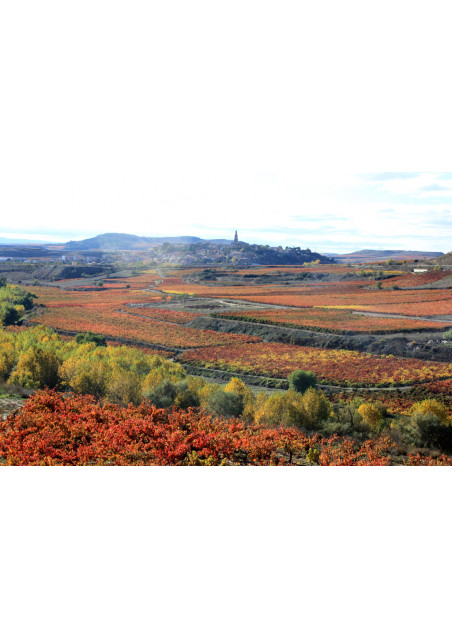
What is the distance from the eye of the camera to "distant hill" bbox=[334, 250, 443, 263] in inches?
205

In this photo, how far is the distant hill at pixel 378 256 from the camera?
17.1ft

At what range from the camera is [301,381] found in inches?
177

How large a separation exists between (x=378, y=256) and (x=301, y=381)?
1.89 meters

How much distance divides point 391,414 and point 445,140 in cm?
274

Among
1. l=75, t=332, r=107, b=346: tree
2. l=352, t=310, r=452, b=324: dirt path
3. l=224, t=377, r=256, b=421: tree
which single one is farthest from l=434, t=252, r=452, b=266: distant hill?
l=75, t=332, r=107, b=346: tree

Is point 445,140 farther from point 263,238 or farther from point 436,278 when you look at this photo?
point 263,238

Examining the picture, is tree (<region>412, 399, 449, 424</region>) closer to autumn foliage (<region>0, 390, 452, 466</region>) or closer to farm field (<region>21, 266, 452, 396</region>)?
farm field (<region>21, 266, 452, 396</region>)

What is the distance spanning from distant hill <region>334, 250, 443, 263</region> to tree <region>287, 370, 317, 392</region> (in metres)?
1.58

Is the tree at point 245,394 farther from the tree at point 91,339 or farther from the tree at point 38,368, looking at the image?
the tree at point 38,368

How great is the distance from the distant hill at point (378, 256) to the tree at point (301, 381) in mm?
1577

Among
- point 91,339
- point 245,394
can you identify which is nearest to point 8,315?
point 91,339

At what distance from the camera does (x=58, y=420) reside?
172 inches

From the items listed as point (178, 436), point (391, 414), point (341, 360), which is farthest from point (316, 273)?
point (178, 436)

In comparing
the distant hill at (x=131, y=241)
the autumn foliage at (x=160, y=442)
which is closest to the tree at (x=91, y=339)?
the autumn foliage at (x=160, y=442)
